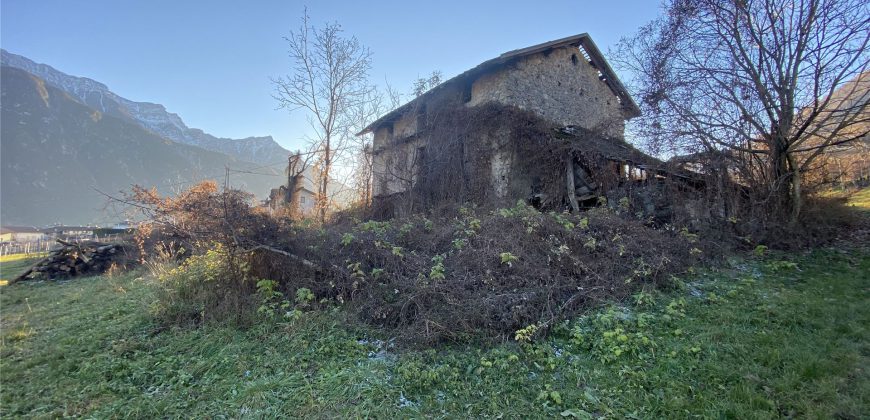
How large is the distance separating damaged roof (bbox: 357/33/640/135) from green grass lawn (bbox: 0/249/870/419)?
9168mm

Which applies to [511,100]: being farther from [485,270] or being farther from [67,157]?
[67,157]

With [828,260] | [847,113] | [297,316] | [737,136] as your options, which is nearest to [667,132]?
[737,136]

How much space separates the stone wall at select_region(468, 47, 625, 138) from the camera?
477 inches

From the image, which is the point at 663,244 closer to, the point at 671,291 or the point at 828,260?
the point at 671,291

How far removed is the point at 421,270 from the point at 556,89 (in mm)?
10989

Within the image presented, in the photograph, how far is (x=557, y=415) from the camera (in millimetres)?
2906

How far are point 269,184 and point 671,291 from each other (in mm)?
106174

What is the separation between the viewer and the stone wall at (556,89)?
39.8 feet

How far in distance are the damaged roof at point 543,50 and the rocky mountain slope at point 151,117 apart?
106 meters

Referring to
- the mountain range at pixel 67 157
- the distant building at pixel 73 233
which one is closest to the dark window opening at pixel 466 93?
the distant building at pixel 73 233

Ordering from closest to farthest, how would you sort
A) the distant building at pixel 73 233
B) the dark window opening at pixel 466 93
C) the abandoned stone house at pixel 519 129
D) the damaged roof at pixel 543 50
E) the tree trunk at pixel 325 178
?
1. the abandoned stone house at pixel 519 129
2. the damaged roof at pixel 543 50
3. the dark window opening at pixel 466 93
4. the distant building at pixel 73 233
5. the tree trunk at pixel 325 178

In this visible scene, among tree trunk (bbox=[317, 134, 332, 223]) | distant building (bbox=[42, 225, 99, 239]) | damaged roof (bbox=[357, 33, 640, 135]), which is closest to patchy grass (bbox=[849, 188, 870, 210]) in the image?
damaged roof (bbox=[357, 33, 640, 135])

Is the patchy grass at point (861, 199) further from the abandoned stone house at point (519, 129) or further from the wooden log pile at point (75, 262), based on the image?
the wooden log pile at point (75, 262)

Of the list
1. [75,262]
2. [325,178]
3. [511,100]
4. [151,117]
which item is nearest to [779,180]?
[511,100]
